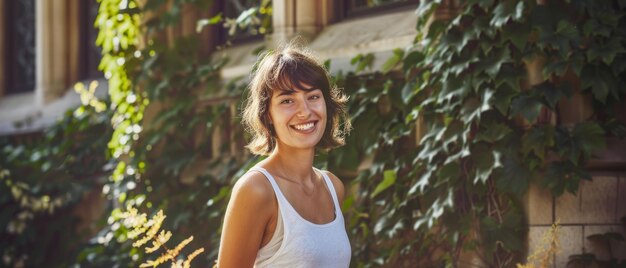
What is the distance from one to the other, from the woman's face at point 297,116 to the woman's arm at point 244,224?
205 mm

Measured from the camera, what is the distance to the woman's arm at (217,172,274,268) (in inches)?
119

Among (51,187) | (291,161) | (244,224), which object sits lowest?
(51,187)

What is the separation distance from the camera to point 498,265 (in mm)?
5453

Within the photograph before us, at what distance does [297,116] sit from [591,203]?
2.46 m

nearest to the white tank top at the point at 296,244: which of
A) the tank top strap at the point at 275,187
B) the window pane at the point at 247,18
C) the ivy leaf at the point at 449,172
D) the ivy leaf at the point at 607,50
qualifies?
the tank top strap at the point at 275,187

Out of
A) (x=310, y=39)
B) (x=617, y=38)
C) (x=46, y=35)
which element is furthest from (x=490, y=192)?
(x=46, y=35)

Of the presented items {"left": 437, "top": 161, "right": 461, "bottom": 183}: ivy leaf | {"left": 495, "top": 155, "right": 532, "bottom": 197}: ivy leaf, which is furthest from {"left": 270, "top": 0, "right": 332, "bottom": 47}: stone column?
{"left": 495, "top": 155, "right": 532, "bottom": 197}: ivy leaf

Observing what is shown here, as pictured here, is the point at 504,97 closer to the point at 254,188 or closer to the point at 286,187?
the point at 286,187

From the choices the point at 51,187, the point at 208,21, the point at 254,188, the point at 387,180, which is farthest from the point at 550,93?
the point at 51,187

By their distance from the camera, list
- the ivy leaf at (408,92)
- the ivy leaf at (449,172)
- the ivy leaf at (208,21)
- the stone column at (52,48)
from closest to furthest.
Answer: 1. the ivy leaf at (449,172)
2. the ivy leaf at (408,92)
3. the ivy leaf at (208,21)
4. the stone column at (52,48)

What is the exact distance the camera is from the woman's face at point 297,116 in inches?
124

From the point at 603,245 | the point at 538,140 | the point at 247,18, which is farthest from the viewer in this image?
the point at 247,18

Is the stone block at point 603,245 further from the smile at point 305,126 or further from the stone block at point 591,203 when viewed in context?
the smile at point 305,126

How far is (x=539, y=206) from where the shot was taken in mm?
5305
